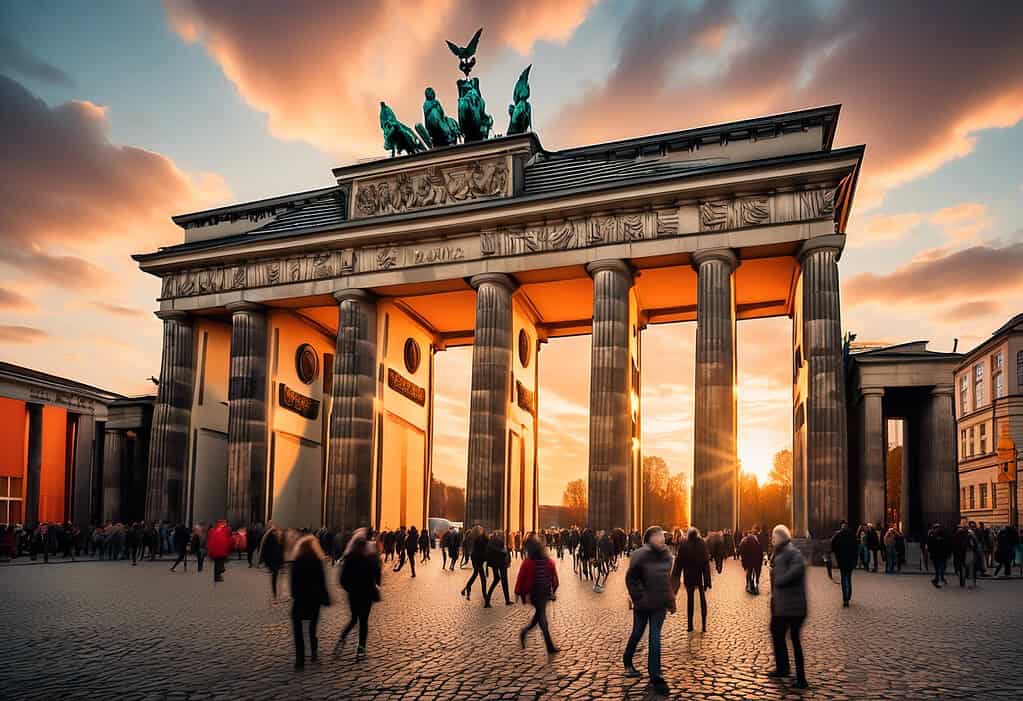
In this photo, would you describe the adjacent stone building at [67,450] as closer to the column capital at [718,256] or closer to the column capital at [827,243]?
the column capital at [718,256]

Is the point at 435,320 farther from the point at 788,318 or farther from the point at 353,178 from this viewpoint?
the point at 788,318

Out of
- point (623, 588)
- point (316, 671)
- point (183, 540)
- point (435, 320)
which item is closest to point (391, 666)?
point (316, 671)

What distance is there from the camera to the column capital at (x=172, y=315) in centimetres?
4566

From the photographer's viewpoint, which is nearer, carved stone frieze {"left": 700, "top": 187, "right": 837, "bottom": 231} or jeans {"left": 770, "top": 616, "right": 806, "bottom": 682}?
jeans {"left": 770, "top": 616, "right": 806, "bottom": 682}

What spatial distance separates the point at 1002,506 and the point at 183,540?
58.0m

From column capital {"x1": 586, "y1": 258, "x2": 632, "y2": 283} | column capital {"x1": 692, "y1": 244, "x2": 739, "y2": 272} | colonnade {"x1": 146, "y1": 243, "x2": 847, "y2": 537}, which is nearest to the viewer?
colonnade {"x1": 146, "y1": 243, "x2": 847, "y2": 537}

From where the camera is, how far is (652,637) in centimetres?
947

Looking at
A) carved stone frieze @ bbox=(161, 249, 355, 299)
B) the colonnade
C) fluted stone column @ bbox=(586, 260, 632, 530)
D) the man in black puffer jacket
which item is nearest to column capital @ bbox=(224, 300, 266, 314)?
the colonnade

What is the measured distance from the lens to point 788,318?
4659 cm

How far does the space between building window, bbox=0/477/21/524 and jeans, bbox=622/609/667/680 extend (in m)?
56.9

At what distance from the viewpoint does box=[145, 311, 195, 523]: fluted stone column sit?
4372 cm

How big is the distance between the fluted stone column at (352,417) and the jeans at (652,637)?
101 ft

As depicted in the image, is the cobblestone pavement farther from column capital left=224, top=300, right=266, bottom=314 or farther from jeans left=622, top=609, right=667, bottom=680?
column capital left=224, top=300, right=266, bottom=314

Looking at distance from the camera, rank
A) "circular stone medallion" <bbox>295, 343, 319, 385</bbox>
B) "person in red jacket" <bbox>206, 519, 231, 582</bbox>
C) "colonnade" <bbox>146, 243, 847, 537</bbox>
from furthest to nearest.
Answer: "circular stone medallion" <bbox>295, 343, 319, 385</bbox> < "colonnade" <bbox>146, 243, 847, 537</bbox> < "person in red jacket" <bbox>206, 519, 231, 582</bbox>
